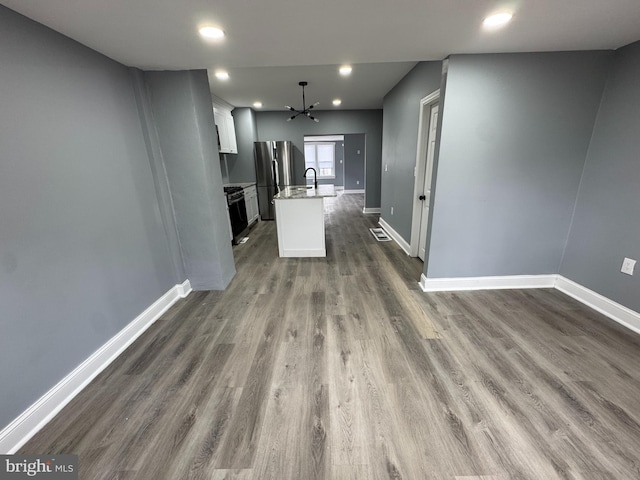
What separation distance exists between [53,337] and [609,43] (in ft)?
14.6

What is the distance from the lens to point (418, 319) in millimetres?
2281

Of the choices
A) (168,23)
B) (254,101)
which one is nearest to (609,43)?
(168,23)

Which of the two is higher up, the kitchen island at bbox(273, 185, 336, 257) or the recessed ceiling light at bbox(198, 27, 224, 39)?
the recessed ceiling light at bbox(198, 27, 224, 39)

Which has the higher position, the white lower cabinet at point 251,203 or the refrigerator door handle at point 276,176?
the refrigerator door handle at point 276,176

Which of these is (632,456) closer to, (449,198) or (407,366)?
(407,366)

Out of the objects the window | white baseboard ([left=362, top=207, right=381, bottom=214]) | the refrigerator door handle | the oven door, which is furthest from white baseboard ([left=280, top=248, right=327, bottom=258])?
the window

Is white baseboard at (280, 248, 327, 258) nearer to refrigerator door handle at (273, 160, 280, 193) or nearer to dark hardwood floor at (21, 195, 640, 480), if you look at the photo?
dark hardwood floor at (21, 195, 640, 480)

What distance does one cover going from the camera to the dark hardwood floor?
1213 mm

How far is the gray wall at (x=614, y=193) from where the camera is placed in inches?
79.0

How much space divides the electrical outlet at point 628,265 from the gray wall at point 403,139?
2.06 m

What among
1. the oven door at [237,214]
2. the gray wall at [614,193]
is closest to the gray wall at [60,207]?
the oven door at [237,214]

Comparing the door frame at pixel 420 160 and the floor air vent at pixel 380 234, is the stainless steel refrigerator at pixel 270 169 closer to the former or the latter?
the floor air vent at pixel 380 234

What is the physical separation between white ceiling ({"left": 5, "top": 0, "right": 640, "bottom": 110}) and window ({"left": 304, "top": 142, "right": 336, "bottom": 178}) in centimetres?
833

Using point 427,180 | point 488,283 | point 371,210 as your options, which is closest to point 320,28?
point 427,180
